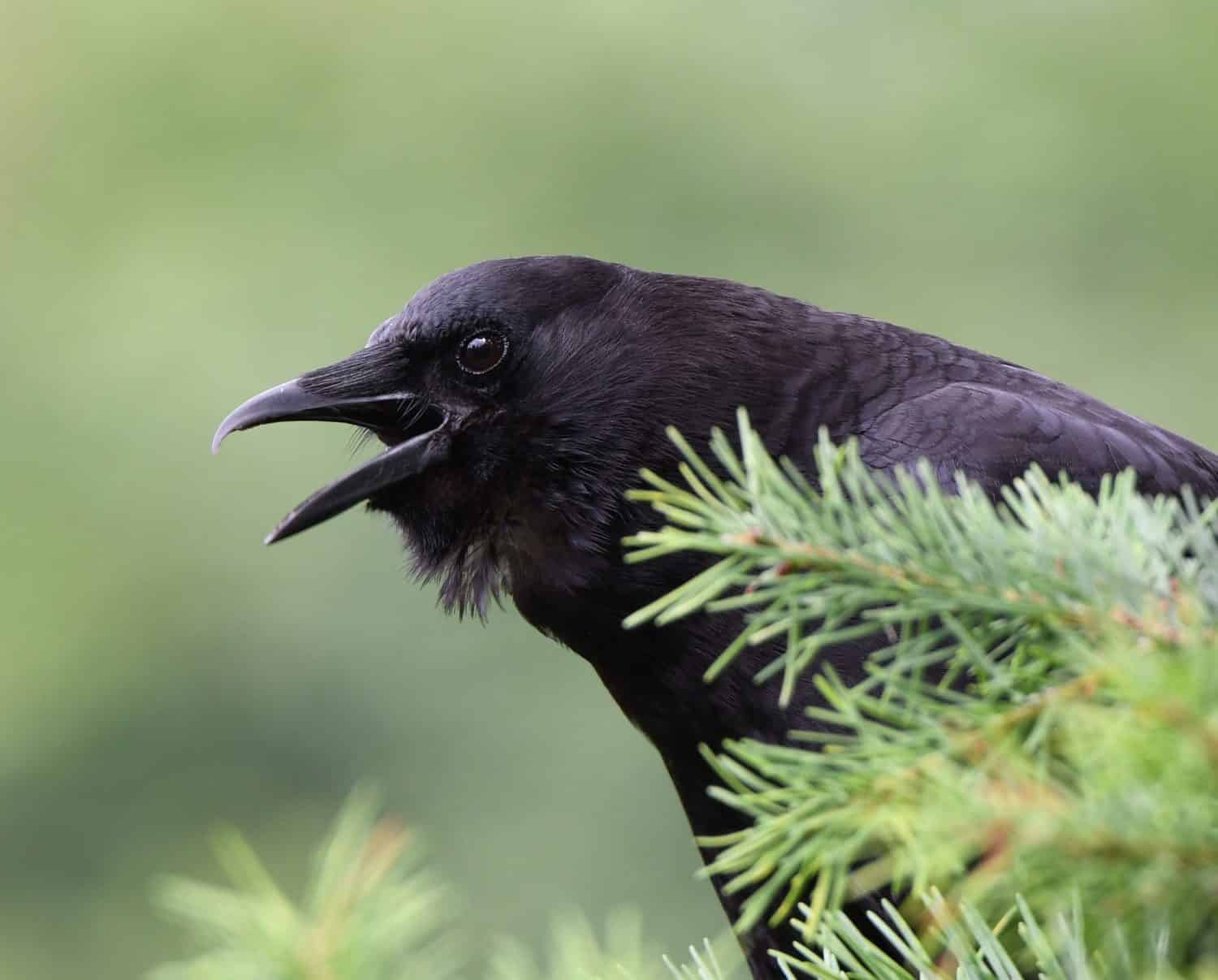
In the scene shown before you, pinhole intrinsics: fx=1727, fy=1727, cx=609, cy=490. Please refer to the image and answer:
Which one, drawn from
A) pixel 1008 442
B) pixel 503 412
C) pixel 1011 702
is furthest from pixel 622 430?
pixel 1011 702

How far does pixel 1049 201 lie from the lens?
746 cm

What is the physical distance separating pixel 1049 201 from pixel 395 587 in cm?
327

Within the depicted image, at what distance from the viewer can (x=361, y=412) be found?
2.83m

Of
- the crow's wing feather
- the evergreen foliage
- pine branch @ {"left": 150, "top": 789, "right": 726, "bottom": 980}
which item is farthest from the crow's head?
the evergreen foliage

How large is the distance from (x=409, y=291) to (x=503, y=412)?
4.50 m

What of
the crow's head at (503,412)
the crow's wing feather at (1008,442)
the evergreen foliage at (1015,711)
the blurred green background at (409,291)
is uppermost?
the blurred green background at (409,291)

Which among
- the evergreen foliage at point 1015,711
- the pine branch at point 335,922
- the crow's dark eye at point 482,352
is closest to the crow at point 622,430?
the crow's dark eye at point 482,352

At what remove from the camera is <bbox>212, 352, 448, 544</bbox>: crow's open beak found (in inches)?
107

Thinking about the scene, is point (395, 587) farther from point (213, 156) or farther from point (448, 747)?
point (213, 156)

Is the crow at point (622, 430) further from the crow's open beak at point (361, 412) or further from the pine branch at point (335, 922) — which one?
the pine branch at point (335, 922)

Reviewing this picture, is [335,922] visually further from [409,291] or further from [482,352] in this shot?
[409,291]

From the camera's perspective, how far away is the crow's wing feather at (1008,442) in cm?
257

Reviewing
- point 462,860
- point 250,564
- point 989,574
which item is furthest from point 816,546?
point 250,564

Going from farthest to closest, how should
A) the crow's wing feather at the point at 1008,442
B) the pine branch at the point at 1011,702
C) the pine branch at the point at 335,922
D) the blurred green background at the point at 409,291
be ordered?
the blurred green background at the point at 409,291
the crow's wing feather at the point at 1008,442
the pine branch at the point at 335,922
the pine branch at the point at 1011,702
